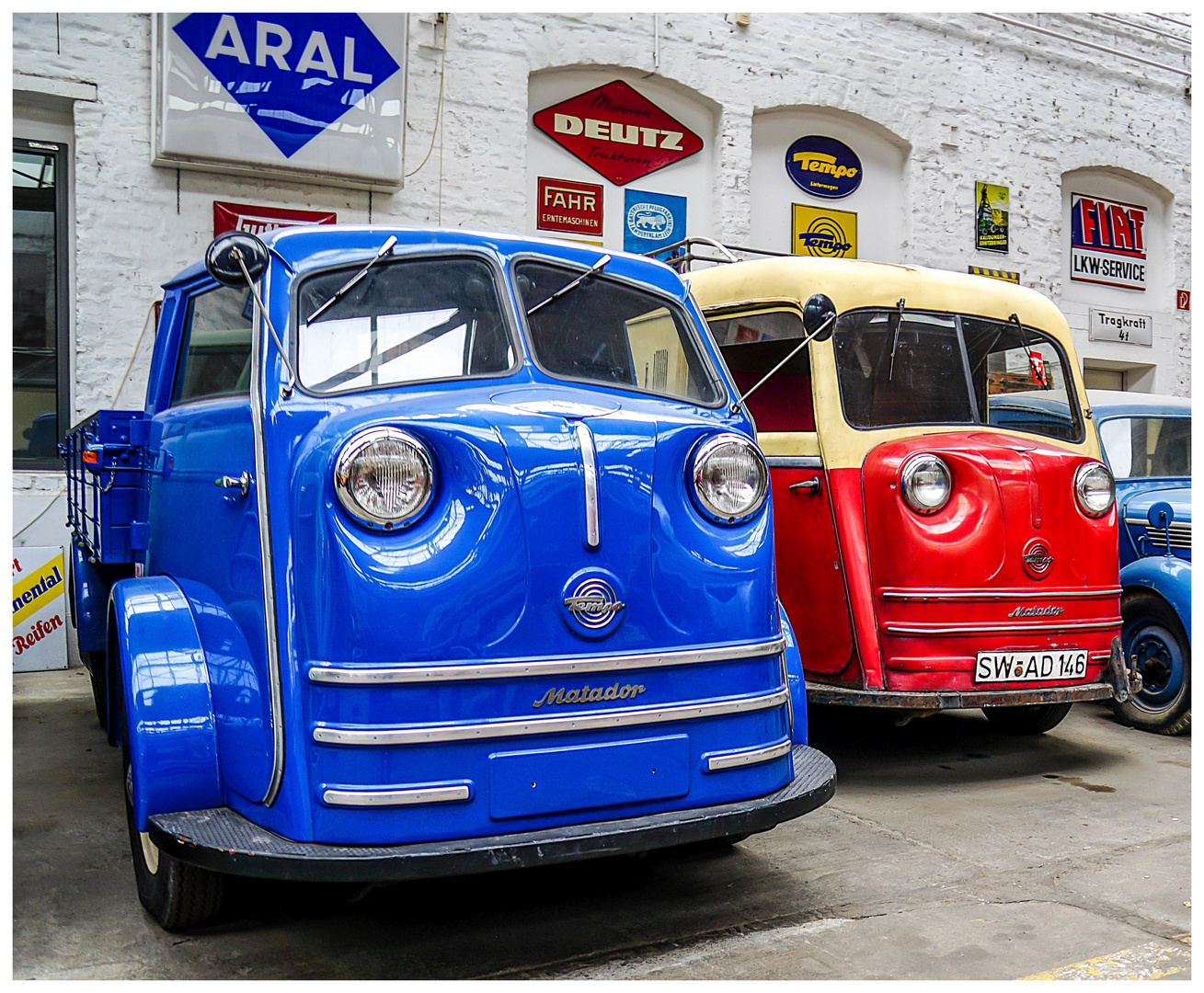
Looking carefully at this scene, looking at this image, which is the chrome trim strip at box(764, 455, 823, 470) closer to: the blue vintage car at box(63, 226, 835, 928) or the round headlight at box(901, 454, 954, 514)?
the round headlight at box(901, 454, 954, 514)

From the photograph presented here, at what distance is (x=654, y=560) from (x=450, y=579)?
0.61m

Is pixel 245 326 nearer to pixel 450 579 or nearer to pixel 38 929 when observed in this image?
pixel 450 579

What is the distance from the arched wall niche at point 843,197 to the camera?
35.7ft

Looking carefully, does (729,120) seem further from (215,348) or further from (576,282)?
(215,348)

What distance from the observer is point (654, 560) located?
10.5ft

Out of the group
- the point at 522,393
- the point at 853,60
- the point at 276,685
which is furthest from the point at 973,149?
the point at 276,685

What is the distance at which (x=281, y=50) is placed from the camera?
839cm

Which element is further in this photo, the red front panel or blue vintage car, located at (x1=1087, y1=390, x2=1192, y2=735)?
blue vintage car, located at (x1=1087, y1=390, x2=1192, y2=735)

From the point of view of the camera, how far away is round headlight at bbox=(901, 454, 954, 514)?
496cm

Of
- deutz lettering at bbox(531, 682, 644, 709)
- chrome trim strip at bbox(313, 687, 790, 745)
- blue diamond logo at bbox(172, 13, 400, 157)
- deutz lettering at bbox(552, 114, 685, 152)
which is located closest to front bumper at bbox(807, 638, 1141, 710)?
chrome trim strip at bbox(313, 687, 790, 745)

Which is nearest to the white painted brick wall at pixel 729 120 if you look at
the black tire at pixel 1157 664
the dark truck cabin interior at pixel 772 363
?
the dark truck cabin interior at pixel 772 363

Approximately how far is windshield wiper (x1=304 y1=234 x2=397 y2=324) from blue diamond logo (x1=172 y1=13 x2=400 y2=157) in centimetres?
553

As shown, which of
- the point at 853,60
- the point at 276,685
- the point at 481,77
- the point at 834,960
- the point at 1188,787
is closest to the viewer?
the point at 276,685

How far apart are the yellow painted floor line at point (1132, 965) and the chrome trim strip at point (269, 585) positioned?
2.11 meters
